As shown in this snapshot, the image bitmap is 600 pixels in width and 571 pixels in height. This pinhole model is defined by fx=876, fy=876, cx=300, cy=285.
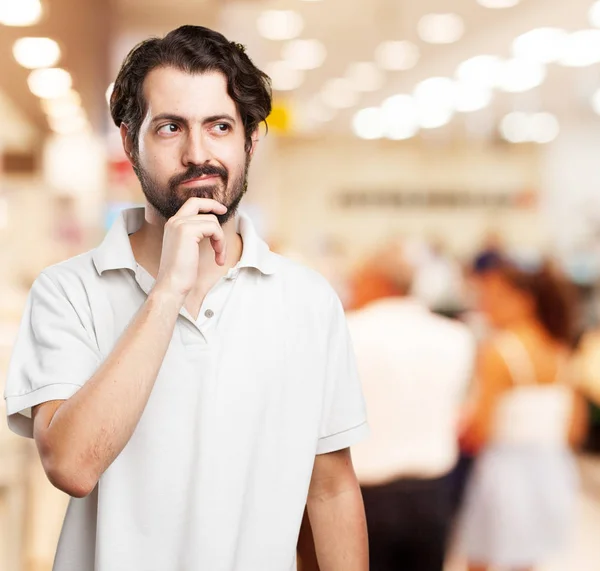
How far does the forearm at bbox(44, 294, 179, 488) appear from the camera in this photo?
1.27 meters

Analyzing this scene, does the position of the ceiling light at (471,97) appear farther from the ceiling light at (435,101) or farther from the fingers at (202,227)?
the fingers at (202,227)

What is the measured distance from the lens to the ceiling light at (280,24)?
764cm

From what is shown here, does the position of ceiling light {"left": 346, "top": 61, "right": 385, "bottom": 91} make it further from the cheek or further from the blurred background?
the cheek

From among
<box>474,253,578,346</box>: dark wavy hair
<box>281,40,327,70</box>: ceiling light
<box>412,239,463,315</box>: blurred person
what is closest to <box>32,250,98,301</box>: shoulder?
<box>474,253,578,346</box>: dark wavy hair

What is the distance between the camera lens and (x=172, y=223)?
1.38 metres

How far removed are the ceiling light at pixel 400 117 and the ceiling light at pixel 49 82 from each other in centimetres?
629

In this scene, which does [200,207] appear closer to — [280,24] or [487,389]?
[487,389]

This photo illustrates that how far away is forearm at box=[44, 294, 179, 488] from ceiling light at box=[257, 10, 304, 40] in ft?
21.6

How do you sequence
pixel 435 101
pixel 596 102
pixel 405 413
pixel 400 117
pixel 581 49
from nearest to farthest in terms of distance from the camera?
1. pixel 405 413
2. pixel 581 49
3. pixel 435 101
4. pixel 596 102
5. pixel 400 117

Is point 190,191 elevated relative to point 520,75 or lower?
lower

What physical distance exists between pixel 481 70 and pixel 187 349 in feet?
31.8

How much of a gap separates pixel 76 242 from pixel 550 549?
609 centimetres

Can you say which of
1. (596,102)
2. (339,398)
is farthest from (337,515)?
(596,102)

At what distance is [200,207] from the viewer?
4.62 feet
